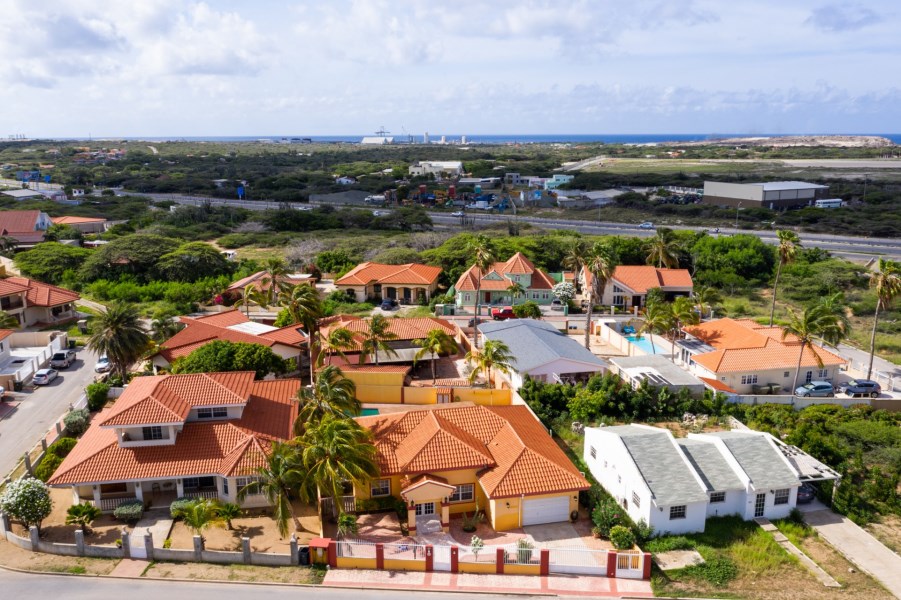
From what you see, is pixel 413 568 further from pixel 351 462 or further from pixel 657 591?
pixel 657 591

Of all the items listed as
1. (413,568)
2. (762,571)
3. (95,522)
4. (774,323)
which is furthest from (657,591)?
(774,323)

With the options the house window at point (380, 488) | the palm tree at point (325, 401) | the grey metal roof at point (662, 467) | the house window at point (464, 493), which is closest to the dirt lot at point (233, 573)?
the house window at point (380, 488)

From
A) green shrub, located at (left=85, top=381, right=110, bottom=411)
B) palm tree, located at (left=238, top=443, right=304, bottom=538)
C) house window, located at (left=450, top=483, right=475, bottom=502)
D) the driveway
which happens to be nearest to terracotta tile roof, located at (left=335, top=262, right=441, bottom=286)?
green shrub, located at (left=85, top=381, right=110, bottom=411)

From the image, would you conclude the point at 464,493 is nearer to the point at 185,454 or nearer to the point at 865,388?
the point at 185,454

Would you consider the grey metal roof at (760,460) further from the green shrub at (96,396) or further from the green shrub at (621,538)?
the green shrub at (96,396)

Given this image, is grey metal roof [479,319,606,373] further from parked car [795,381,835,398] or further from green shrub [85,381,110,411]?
green shrub [85,381,110,411]
